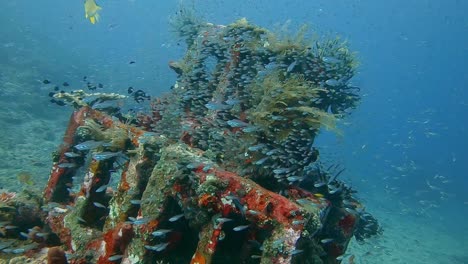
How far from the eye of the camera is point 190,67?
10.6 m

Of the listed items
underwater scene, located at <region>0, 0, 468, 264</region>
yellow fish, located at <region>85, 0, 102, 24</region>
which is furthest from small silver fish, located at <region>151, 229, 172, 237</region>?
yellow fish, located at <region>85, 0, 102, 24</region>

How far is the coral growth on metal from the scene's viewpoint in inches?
223

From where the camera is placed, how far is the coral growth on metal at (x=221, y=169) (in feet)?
18.6

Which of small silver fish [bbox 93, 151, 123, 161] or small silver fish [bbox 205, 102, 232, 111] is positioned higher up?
small silver fish [bbox 205, 102, 232, 111]

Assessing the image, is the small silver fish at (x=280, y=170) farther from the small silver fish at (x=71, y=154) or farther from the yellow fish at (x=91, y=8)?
the yellow fish at (x=91, y=8)

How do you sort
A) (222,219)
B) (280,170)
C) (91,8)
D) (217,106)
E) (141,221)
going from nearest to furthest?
(222,219), (141,221), (280,170), (217,106), (91,8)

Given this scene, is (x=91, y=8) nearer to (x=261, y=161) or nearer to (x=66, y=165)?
(x=66, y=165)

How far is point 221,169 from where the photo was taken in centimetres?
621

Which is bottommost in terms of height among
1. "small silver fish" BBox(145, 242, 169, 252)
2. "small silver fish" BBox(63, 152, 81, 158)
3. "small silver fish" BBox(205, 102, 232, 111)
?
"small silver fish" BBox(145, 242, 169, 252)

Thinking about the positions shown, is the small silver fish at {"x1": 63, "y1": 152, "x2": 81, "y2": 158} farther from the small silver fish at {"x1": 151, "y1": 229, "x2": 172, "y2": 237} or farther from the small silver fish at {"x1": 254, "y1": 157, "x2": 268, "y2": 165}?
the small silver fish at {"x1": 254, "y1": 157, "x2": 268, "y2": 165}

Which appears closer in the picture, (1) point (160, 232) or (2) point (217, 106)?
(1) point (160, 232)

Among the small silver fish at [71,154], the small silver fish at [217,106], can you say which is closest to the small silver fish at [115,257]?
the small silver fish at [71,154]

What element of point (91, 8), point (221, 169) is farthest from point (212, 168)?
point (91, 8)

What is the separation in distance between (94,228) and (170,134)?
299 cm
